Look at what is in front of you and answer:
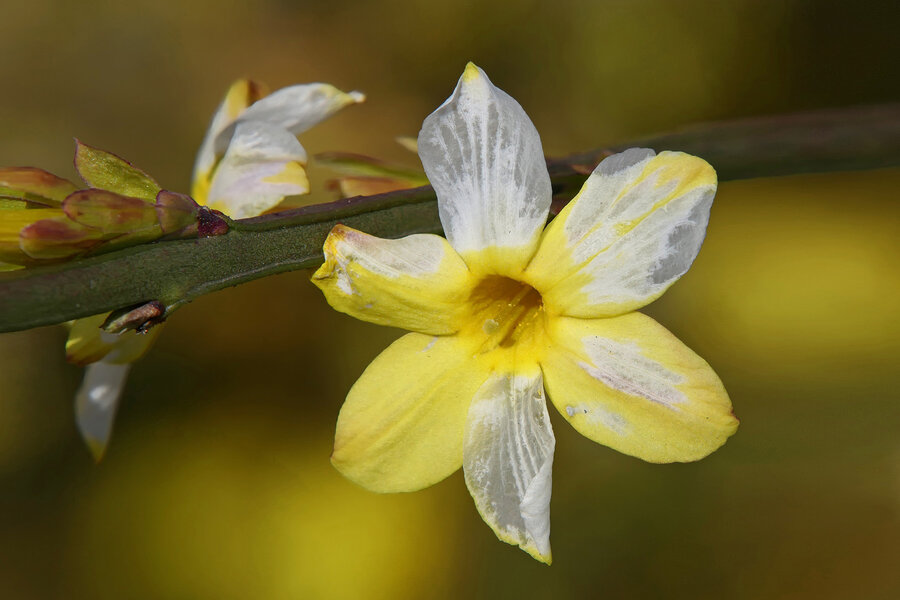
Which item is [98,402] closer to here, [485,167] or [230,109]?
[230,109]

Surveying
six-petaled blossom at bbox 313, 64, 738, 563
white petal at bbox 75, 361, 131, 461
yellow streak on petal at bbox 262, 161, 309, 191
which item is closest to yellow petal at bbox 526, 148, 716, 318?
six-petaled blossom at bbox 313, 64, 738, 563

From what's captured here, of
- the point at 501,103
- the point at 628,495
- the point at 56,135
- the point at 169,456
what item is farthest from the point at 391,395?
the point at 56,135

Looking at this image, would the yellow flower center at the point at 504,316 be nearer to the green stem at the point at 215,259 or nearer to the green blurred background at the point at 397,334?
the green stem at the point at 215,259

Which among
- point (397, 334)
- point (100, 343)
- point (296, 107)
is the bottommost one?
point (397, 334)

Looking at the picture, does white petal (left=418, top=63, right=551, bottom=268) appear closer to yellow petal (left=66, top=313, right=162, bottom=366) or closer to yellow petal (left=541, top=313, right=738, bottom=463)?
yellow petal (left=541, top=313, right=738, bottom=463)

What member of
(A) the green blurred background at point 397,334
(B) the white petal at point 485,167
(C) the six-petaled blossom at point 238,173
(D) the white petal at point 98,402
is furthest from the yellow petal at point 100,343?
(A) the green blurred background at point 397,334

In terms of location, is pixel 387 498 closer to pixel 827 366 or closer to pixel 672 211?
pixel 827 366

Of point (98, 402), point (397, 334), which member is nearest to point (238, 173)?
point (98, 402)
